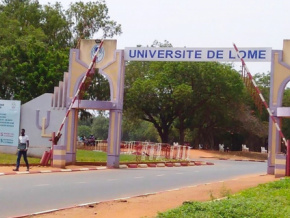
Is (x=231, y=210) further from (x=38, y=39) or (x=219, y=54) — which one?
(x=38, y=39)

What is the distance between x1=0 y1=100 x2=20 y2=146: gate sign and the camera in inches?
1116

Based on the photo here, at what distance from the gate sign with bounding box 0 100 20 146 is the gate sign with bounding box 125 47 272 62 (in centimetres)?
630

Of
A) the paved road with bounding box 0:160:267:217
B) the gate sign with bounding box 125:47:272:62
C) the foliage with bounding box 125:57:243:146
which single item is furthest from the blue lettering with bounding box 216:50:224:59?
the foliage with bounding box 125:57:243:146

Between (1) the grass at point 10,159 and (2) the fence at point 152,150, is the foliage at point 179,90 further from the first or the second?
(1) the grass at point 10,159

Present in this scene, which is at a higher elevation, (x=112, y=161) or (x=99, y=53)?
(x=99, y=53)

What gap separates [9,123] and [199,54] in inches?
395

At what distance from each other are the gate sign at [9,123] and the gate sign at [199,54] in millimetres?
6296

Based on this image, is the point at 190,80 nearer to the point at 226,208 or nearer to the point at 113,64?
the point at 113,64

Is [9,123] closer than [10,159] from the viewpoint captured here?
No

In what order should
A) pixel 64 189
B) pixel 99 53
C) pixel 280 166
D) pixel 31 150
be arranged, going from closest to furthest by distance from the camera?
pixel 64 189 → pixel 280 166 → pixel 99 53 → pixel 31 150

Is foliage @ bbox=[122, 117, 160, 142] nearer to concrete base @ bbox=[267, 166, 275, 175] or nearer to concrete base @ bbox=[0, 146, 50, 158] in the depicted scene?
concrete base @ bbox=[0, 146, 50, 158]

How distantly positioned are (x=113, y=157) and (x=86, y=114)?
2452 cm

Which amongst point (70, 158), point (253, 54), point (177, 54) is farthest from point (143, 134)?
point (253, 54)

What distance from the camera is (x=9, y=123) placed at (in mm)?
28453
